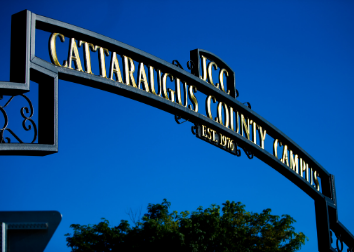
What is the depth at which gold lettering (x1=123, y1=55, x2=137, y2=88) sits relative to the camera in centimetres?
680

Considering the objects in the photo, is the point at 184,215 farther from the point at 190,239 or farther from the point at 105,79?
the point at 105,79

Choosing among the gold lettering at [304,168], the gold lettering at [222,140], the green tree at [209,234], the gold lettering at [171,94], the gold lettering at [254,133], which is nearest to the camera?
the gold lettering at [171,94]

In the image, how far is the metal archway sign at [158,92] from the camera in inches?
216

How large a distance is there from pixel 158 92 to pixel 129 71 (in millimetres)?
692

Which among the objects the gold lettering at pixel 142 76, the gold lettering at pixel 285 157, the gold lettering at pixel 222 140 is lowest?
the gold lettering at pixel 222 140

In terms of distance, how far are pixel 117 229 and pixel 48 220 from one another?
38091 mm

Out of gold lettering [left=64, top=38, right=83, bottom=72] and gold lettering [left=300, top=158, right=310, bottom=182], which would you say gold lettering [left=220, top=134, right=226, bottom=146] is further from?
gold lettering [left=64, top=38, right=83, bottom=72]

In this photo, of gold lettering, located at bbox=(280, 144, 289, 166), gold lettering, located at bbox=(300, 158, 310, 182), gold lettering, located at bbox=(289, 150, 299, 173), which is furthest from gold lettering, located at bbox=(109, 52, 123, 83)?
gold lettering, located at bbox=(300, 158, 310, 182)

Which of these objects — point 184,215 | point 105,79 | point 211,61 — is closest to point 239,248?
point 184,215

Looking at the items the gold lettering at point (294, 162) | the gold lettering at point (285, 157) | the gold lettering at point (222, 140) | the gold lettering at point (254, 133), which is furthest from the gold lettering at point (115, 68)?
the gold lettering at point (294, 162)

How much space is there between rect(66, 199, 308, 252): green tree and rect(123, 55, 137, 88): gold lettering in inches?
1153

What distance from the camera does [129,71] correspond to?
22.6ft

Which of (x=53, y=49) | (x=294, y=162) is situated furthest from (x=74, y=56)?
(x=294, y=162)

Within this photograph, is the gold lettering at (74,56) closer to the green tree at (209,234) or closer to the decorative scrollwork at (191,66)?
the decorative scrollwork at (191,66)
